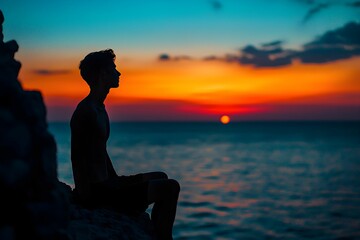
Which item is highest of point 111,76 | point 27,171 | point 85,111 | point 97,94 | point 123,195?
point 111,76

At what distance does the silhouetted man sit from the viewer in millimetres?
5367

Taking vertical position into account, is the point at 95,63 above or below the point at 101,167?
above

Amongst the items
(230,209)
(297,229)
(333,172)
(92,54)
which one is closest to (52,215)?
(92,54)

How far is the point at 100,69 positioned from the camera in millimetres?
5578

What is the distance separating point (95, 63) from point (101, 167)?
1.40 meters

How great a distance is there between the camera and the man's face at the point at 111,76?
5.61 metres

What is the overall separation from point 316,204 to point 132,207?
74.9ft

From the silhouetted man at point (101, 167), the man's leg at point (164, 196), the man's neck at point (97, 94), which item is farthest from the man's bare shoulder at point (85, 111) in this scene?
the man's leg at point (164, 196)

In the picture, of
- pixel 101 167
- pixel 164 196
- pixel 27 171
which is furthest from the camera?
pixel 101 167

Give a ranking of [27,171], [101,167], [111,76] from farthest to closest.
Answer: [111,76]
[101,167]
[27,171]

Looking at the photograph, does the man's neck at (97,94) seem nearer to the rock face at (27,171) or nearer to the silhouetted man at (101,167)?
the silhouetted man at (101,167)

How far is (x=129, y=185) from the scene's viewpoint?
5.40 metres

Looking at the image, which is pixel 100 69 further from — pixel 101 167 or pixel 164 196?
pixel 164 196

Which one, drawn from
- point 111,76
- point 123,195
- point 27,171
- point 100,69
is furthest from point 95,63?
point 27,171
